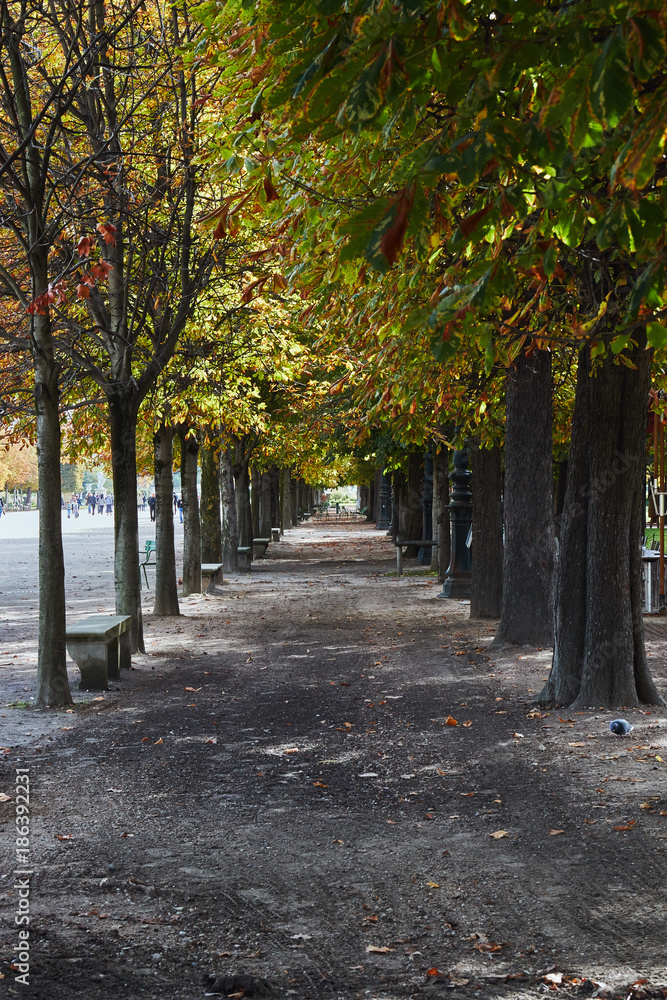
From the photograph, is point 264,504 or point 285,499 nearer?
point 264,504

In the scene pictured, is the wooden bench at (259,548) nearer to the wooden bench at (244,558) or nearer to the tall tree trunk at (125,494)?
the wooden bench at (244,558)

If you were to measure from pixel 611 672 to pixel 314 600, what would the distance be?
11.9 m

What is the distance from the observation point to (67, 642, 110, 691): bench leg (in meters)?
10.3

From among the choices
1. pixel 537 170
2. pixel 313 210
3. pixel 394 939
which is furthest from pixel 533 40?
pixel 394 939

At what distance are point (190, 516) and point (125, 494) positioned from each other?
7631mm

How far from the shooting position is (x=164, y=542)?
17.2 meters

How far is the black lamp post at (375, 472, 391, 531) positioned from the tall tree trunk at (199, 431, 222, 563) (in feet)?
104

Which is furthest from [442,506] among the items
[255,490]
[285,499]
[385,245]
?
[285,499]

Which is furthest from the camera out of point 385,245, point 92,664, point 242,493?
point 242,493

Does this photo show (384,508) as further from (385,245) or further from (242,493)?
(385,245)

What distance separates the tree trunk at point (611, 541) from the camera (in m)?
8.80

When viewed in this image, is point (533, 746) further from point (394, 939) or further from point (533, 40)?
point (533, 40)

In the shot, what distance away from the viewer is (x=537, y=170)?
516cm

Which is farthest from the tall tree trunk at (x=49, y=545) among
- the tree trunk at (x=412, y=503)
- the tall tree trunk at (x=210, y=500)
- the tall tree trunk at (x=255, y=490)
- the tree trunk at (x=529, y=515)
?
the tall tree trunk at (x=255, y=490)
